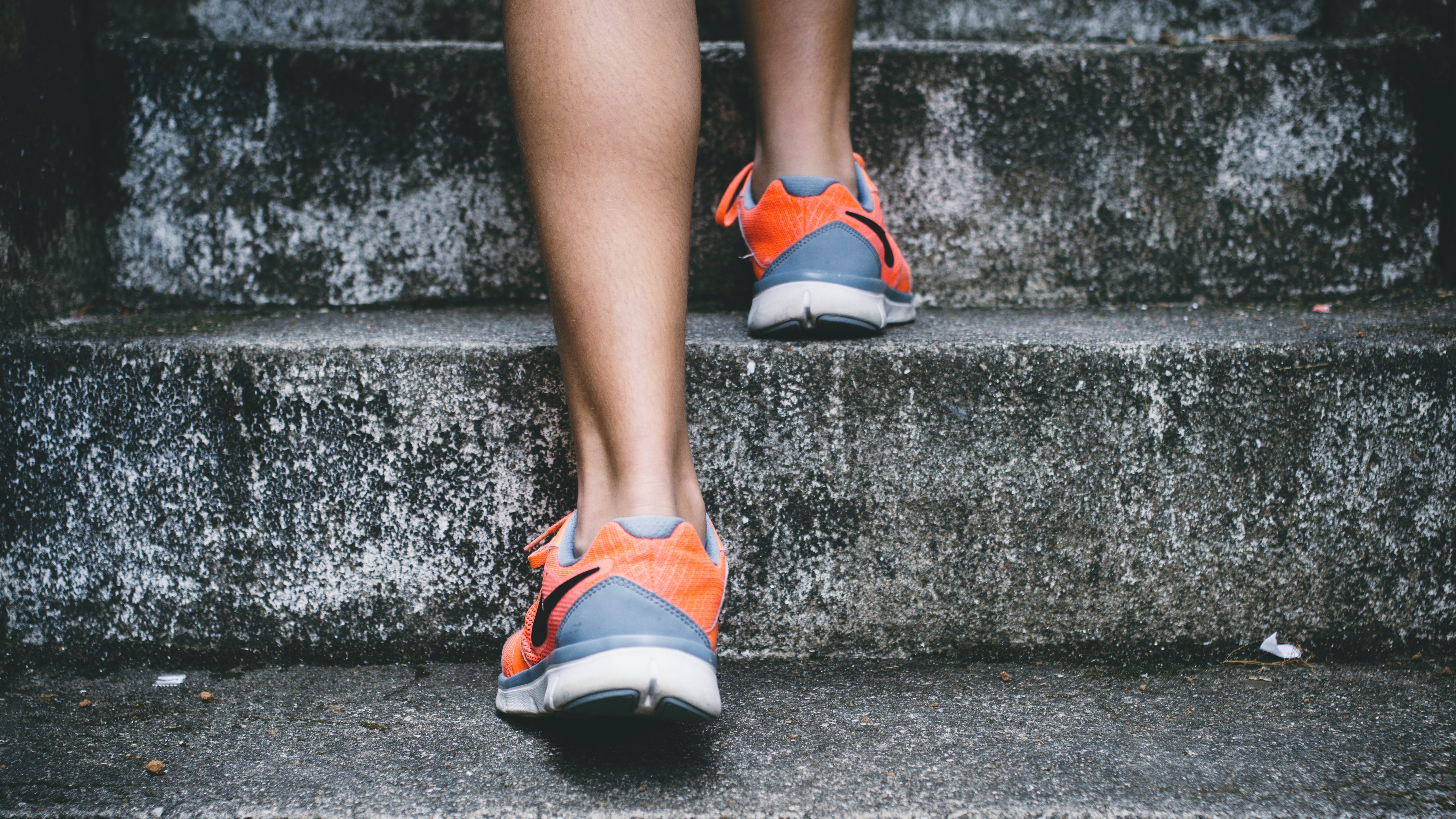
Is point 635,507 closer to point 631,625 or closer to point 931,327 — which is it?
point 631,625

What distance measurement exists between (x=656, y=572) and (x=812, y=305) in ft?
1.23

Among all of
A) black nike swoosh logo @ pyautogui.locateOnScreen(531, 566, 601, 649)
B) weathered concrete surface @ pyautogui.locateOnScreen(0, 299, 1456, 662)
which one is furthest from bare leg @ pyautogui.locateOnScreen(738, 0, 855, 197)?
black nike swoosh logo @ pyautogui.locateOnScreen(531, 566, 601, 649)

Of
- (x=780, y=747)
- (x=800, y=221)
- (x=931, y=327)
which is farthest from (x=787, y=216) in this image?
(x=780, y=747)

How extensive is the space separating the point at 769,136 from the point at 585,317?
1.40 ft

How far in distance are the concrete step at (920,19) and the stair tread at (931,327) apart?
1.58 feet

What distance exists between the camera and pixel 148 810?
65cm

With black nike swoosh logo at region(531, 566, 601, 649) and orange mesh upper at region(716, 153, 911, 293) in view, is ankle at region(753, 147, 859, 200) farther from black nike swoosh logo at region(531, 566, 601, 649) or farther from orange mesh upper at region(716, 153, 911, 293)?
black nike swoosh logo at region(531, 566, 601, 649)

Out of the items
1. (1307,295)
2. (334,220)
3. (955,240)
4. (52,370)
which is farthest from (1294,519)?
(52,370)

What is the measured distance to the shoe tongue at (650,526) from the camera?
0.69 m

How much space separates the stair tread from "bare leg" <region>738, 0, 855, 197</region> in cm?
21

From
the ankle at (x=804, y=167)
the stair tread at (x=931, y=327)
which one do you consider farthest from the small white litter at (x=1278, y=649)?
the ankle at (x=804, y=167)

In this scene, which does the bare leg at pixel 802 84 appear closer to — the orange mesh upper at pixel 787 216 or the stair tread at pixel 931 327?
the orange mesh upper at pixel 787 216

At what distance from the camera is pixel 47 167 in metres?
1.03

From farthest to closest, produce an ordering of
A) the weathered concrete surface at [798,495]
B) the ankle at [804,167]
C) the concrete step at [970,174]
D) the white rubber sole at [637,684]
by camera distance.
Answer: the concrete step at [970,174]
the ankle at [804,167]
the weathered concrete surface at [798,495]
the white rubber sole at [637,684]
